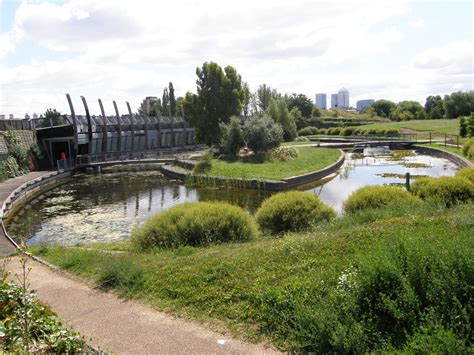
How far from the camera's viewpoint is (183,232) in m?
10.0

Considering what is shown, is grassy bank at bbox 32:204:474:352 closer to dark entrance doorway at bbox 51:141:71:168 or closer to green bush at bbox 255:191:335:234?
green bush at bbox 255:191:335:234

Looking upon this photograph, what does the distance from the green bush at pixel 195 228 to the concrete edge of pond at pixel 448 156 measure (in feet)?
58.4

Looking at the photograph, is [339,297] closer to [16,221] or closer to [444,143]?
[16,221]

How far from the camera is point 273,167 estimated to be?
1118 inches

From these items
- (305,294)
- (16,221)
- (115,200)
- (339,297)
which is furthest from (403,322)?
(115,200)

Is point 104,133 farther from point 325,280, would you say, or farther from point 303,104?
point 303,104

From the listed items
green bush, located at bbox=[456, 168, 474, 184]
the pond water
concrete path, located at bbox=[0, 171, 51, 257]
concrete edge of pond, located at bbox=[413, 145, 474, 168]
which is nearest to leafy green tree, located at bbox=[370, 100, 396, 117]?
concrete edge of pond, located at bbox=[413, 145, 474, 168]

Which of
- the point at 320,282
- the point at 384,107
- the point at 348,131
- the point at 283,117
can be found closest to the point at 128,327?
the point at 320,282

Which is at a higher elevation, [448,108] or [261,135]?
[448,108]

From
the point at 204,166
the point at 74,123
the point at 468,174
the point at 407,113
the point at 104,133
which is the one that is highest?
the point at 407,113

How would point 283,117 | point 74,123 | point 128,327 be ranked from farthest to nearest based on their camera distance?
point 283,117
point 74,123
point 128,327

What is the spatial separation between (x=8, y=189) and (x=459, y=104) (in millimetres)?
65679

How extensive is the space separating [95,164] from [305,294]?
3232 centimetres

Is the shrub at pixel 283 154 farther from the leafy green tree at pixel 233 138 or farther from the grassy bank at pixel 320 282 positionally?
the grassy bank at pixel 320 282
